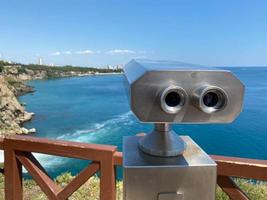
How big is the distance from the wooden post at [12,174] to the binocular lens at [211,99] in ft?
4.41

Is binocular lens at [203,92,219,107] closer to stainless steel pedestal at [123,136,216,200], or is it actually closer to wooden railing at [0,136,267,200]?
stainless steel pedestal at [123,136,216,200]

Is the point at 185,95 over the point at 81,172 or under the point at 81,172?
over

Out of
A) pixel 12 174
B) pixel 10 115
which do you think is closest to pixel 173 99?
pixel 12 174

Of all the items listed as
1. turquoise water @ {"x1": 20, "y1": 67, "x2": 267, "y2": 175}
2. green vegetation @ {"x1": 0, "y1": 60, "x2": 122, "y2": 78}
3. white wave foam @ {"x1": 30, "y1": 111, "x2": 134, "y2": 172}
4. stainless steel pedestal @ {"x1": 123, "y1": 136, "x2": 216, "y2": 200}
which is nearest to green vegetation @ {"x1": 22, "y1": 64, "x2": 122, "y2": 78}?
green vegetation @ {"x1": 0, "y1": 60, "x2": 122, "y2": 78}

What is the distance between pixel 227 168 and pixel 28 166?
1.11 m

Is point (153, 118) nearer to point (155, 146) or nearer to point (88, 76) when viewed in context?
point (155, 146)

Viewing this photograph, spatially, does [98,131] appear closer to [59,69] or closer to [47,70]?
[47,70]

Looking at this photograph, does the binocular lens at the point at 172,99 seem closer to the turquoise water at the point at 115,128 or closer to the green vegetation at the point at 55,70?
the turquoise water at the point at 115,128

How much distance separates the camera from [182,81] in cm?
80

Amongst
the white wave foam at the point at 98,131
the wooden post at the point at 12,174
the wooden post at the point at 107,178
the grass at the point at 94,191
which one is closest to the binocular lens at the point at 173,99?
the wooden post at the point at 107,178

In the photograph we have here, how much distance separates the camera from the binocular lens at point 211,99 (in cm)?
81

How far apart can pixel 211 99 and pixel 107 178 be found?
93 cm

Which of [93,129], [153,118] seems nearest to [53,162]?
[93,129]

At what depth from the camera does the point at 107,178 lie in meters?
1.58
